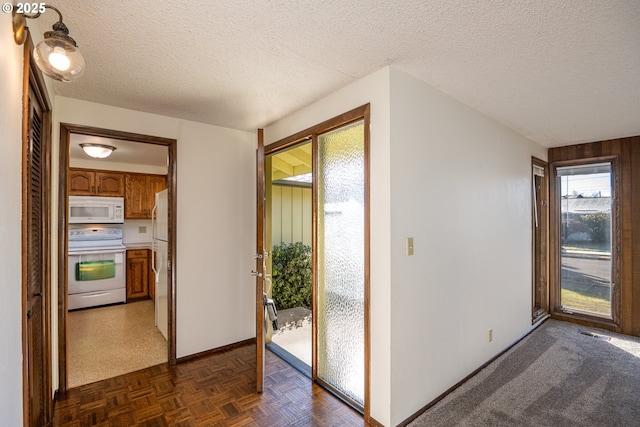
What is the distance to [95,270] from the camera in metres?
4.70

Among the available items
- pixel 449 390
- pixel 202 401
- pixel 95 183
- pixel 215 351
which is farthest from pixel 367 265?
pixel 95 183

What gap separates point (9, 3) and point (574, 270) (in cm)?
573

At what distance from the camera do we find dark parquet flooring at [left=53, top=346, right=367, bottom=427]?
6.84ft

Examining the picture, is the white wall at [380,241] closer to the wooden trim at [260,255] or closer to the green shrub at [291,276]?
the wooden trim at [260,255]

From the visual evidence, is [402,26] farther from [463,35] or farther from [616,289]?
[616,289]

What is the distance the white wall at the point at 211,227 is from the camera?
2.98 m

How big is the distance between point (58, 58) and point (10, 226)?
703 mm

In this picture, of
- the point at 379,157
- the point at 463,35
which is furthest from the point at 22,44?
the point at 463,35

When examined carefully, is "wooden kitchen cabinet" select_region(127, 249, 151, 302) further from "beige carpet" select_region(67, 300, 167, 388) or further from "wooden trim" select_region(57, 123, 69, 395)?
"wooden trim" select_region(57, 123, 69, 395)

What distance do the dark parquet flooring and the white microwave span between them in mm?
3287

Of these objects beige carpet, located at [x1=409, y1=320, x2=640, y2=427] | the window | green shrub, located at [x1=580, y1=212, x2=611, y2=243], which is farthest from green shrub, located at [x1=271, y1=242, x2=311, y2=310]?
green shrub, located at [x1=580, y1=212, x2=611, y2=243]

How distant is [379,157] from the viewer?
2.00 metres

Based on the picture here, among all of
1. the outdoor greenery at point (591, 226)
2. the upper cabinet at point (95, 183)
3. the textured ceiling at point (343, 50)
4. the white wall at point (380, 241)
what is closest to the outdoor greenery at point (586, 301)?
the outdoor greenery at point (591, 226)

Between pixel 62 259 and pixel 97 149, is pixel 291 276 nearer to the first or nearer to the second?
pixel 62 259
